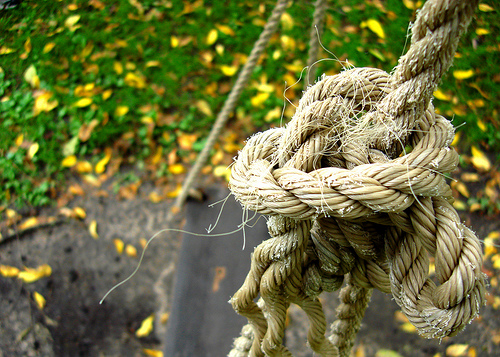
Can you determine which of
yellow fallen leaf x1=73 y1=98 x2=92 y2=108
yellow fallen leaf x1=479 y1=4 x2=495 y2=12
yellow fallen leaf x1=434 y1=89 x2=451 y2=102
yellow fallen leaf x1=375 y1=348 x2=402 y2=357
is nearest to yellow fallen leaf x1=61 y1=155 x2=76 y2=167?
yellow fallen leaf x1=73 y1=98 x2=92 y2=108

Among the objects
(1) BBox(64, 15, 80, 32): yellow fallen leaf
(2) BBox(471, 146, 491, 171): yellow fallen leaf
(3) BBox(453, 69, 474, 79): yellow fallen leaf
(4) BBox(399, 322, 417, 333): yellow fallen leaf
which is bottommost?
(4) BBox(399, 322, 417, 333): yellow fallen leaf

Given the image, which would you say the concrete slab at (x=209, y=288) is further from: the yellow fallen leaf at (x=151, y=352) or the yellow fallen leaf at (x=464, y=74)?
the yellow fallen leaf at (x=464, y=74)

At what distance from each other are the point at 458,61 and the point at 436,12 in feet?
3.97

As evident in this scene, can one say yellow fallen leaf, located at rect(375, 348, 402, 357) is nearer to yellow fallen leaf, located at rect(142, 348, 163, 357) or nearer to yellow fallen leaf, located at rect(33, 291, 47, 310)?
yellow fallen leaf, located at rect(142, 348, 163, 357)

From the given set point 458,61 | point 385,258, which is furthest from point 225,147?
point 385,258

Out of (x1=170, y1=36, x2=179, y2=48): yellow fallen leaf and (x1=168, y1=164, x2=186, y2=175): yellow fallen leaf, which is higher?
(x1=170, y1=36, x2=179, y2=48): yellow fallen leaf

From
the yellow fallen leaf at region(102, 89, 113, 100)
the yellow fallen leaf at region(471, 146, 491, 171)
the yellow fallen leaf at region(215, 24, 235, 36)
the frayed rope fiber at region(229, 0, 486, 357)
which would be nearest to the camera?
the frayed rope fiber at region(229, 0, 486, 357)

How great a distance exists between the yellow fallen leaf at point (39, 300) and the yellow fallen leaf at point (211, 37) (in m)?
1.19

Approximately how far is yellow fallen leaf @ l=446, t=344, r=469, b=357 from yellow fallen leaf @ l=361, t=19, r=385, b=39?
1146 millimetres

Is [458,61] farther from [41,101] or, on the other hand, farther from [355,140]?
[41,101]

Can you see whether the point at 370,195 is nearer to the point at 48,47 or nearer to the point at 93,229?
the point at 93,229

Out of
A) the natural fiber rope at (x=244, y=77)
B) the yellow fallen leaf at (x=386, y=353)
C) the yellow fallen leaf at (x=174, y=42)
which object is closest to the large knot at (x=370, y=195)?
the natural fiber rope at (x=244, y=77)

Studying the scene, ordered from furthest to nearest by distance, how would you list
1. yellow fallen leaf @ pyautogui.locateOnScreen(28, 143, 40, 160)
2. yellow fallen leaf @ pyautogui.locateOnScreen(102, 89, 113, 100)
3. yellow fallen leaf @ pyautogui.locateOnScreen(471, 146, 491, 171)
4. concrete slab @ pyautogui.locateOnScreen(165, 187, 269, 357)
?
yellow fallen leaf @ pyautogui.locateOnScreen(102, 89, 113, 100) < yellow fallen leaf @ pyautogui.locateOnScreen(28, 143, 40, 160) < yellow fallen leaf @ pyautogui.locateOnScreen(471, 146, 491, 171) < concrete slab @ pyautogui.locateOnScreen(165, 187, 269, 357)

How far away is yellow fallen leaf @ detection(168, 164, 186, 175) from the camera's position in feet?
4.90
